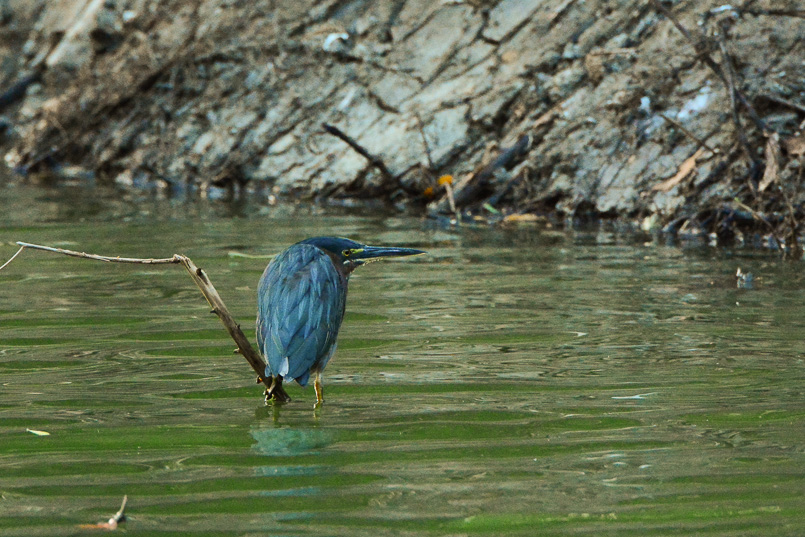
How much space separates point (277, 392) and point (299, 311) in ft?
1.20

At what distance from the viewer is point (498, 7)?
44.4 feet

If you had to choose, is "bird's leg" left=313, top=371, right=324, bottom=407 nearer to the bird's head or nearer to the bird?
the bird

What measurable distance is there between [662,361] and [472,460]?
5.93 ft

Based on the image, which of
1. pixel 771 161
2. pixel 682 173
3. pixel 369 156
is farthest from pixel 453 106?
pixel 771 161

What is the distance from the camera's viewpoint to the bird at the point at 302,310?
4.33 meters

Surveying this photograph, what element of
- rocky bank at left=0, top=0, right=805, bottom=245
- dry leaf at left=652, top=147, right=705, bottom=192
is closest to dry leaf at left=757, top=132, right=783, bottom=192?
rocky bank at left=0, top=0, right=805, bottom=245

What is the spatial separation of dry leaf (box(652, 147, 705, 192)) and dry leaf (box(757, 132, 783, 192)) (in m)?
0.78

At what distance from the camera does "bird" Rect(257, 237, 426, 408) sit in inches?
170

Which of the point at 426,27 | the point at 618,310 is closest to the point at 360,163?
the point at 426,27

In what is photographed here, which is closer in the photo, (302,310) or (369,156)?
(302,310)

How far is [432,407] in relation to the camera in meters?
4.54

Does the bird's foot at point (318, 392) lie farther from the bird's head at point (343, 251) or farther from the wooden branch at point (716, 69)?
the wooden branch at point (716, 69)

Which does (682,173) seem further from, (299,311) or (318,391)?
(299,311)

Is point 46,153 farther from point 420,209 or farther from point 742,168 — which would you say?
point 742,168
